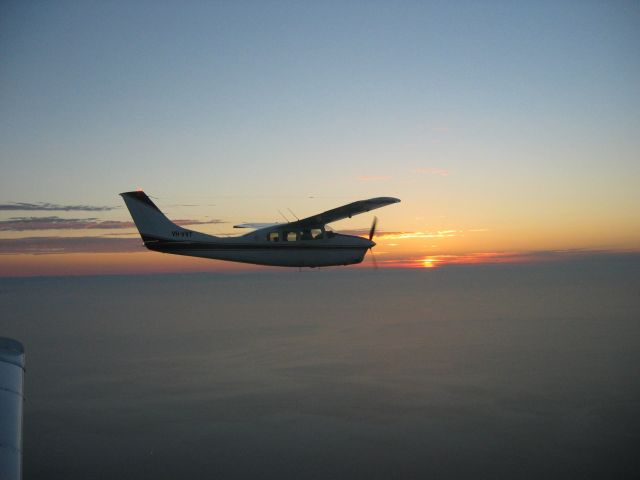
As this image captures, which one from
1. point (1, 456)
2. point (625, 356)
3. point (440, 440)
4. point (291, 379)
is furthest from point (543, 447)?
point (625, 356)

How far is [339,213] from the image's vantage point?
26.1m

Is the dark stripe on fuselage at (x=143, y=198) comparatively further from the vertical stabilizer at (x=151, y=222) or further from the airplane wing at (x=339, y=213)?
the airplane wing at (x=339, y=213)

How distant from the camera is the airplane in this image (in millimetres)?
24141

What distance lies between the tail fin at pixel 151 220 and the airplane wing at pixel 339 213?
5869 millimetres

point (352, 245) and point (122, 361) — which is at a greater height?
point (352, 245)

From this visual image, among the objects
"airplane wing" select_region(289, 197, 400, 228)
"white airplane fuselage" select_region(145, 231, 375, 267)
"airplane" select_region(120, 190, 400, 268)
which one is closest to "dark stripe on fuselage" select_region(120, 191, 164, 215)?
"airplane" select_region(120, 190, 400, 268)

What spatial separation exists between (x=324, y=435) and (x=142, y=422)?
40.7 meters

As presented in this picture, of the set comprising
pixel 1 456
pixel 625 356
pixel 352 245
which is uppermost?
pixel 352 245

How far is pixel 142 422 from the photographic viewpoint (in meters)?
107

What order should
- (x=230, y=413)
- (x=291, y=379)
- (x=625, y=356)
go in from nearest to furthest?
1. (x=230, y=413)
2. (x=291, y=379)
3. (x=625, y=356)

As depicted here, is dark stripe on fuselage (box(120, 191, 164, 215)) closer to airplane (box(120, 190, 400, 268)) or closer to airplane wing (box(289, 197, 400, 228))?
airplane (box(120, 190, 400, 268))

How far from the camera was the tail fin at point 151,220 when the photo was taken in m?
24.0

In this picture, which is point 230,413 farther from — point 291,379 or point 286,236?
point 286,236

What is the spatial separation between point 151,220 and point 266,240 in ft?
19.2
